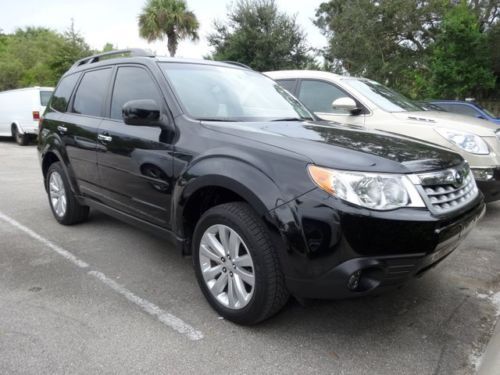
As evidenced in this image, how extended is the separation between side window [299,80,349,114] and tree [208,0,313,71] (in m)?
13.9

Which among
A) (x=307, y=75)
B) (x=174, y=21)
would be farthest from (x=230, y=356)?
(x=174, y=21)

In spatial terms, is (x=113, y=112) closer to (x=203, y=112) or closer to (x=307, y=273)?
(x=203, y=112)

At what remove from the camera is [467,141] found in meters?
4.56

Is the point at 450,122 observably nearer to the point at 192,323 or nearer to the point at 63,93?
the point at 192,323

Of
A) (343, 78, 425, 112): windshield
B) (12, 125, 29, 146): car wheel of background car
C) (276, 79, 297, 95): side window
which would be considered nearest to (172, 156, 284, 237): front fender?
(343, 78, 425, 112): windshield

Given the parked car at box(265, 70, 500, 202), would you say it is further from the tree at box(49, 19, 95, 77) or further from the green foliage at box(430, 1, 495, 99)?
the tree at box(49, 19, 95, 77)

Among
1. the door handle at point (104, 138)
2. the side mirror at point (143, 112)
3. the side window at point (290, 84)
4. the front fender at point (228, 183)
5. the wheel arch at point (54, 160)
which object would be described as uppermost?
the side window at point (290, 84)

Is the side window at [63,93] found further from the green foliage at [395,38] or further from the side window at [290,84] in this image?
the green foliage at [395,38]

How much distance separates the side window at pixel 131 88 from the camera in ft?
11.1

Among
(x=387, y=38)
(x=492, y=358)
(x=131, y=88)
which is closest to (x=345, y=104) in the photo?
(x=131, y=88)

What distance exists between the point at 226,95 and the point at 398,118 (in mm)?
2610

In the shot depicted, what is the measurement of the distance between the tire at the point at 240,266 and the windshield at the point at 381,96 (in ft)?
11.5

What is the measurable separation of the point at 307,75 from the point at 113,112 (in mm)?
3280

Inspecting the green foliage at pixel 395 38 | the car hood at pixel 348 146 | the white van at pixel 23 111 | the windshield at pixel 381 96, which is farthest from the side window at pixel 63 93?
the green foliage at pixel 395 38
